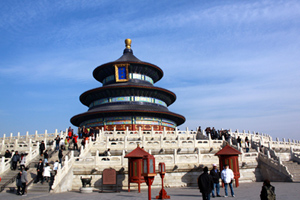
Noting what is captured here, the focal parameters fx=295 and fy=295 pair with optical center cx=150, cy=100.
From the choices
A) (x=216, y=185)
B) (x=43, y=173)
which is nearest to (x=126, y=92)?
(x=43, y=173)

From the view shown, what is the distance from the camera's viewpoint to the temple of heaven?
1506 inches

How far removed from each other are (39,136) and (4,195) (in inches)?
587

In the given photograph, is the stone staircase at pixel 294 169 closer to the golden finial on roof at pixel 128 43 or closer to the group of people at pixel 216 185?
the group of people at pixel 216 185

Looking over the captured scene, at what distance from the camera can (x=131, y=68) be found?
147 feet

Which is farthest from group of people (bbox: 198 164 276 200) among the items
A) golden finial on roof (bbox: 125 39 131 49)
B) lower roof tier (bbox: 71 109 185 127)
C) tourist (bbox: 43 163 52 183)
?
golden finial on roof (bbox: 125 39 131 49)

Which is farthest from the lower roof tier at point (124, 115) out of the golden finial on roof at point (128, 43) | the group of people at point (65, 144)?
the golden finial on roof at point (128, 43)

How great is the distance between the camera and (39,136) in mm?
28781

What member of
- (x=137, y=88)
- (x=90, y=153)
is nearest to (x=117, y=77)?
(x=137, y=88)

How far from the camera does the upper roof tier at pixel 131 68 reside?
146ft

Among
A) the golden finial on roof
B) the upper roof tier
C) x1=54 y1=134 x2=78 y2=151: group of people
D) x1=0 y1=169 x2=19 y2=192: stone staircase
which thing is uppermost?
the golden finial on roof

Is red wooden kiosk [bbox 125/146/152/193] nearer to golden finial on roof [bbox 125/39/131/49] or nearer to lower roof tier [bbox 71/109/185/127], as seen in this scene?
lower roof tier [bbox 71/109/185/127]

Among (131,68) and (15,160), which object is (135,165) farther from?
(131,68)

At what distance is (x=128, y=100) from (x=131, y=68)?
5.99 meters

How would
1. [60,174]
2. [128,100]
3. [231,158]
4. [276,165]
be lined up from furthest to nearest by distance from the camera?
[128,100], [276,165], [231,158], [60,174]
